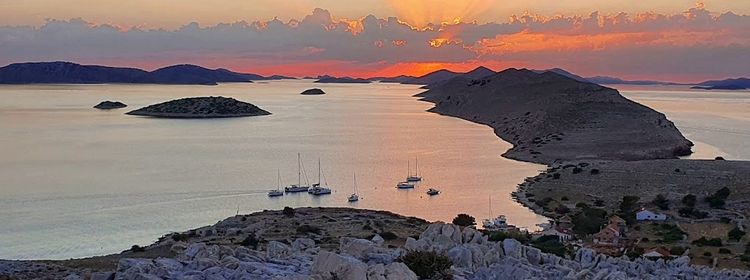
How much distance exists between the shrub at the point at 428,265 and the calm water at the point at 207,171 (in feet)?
70.4

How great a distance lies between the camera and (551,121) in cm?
9644

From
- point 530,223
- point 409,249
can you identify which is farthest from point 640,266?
point 530,223

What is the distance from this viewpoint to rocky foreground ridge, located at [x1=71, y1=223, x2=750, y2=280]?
11.1 m

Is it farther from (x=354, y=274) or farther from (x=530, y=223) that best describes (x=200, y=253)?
(x=530, y=223)

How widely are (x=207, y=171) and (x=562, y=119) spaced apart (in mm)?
52856

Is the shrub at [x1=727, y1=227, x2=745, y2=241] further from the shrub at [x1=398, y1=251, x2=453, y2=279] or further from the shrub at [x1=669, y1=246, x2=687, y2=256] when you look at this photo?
the shrub at [x1=398, y1=251, x2=453, y2=279]

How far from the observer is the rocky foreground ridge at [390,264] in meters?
11.1

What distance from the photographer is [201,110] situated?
138750 millimetres

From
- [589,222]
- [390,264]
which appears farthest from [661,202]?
[390,264]

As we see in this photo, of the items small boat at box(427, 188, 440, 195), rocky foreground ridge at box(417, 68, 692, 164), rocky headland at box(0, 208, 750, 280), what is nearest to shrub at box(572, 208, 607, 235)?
rocky headland at box(0, 208, 750, 280)

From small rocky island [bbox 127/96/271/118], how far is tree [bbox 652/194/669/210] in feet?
340

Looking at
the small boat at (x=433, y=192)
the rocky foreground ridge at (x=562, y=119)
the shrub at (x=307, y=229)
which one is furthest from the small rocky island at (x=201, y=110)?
the shrub at (x=307, y=229)

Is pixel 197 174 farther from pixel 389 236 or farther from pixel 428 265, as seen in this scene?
pixel 428 265

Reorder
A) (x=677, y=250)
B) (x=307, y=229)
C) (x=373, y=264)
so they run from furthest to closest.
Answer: (x=307, y=229)
(x=677, y=250)
(x=373, y=264)
